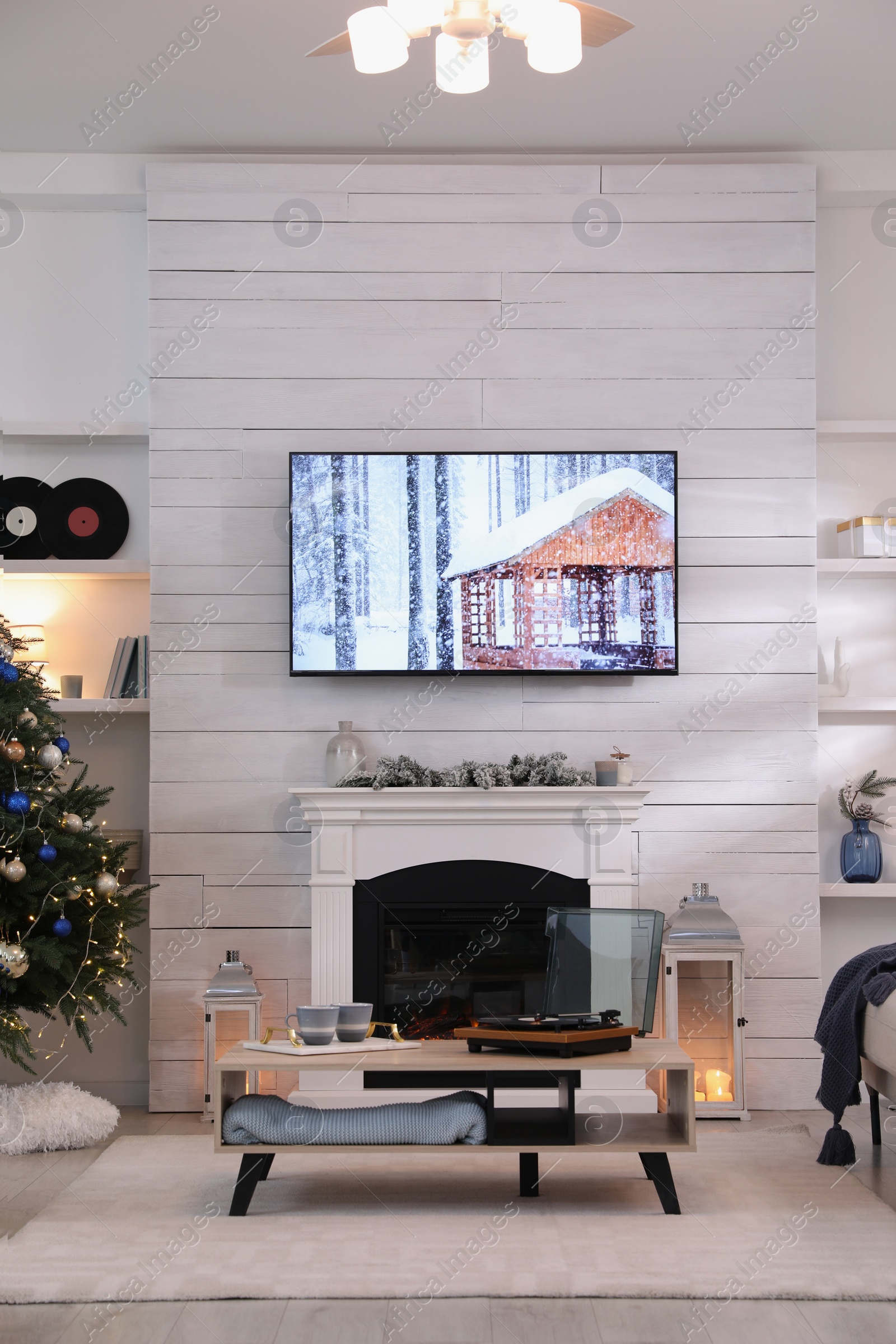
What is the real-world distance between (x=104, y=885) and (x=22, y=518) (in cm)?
153

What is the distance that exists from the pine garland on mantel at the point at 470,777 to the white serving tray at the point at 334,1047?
1079 mm

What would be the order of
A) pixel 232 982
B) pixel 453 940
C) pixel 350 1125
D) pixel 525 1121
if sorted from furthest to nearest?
pixel 453 940
pixel 232 982
pixel 525 1121
pixel 350 1125

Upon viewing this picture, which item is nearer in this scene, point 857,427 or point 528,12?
point 528,12

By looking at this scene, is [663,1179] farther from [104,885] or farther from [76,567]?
[76,567]

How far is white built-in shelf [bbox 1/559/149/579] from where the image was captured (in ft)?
14.1

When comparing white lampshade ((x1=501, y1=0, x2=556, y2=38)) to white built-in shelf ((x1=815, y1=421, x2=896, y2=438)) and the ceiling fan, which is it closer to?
the ceiling fan

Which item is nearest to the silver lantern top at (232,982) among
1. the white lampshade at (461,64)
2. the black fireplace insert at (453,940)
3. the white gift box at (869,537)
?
the black fireplace insert at (453,940)

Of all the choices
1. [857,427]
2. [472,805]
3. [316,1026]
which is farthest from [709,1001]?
[857,427]

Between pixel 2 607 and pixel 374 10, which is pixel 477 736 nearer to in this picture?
pixel 2 607

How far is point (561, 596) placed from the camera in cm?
421

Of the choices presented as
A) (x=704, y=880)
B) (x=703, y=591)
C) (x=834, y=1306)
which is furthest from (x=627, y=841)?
(x=834, y=1306)

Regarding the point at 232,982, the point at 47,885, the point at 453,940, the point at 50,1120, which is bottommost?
the point at 50,1120

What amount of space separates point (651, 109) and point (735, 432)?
1.16m

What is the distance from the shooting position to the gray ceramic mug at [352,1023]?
3.10 m
